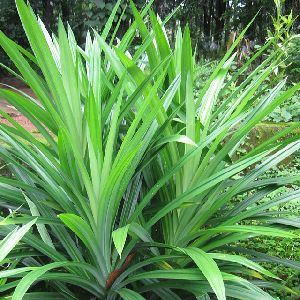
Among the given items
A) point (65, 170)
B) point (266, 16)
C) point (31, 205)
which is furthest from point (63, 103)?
point (266, 16)

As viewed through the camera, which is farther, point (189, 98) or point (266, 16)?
point (266, 16)

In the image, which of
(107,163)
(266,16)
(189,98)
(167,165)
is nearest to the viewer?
(107,163)

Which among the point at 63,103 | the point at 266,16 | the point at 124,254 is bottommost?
the point at 124,254

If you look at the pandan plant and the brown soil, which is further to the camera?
the brown soil

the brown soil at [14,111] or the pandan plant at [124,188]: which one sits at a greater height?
the brown soil at [14,111]

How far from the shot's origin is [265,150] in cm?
156

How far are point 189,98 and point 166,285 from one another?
640mm

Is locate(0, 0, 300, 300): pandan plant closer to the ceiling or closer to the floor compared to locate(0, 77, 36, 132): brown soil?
closer to the floor

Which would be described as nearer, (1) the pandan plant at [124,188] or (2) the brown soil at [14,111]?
(1) the pandan plant at [124,188]

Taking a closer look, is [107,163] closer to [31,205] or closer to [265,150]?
[31,205]

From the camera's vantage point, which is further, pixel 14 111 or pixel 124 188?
pixel 14 111

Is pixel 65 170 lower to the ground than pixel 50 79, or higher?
lower

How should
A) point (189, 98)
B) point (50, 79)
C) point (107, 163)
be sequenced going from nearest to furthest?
point (107, 163) < point (50, 79) < point (189, 98)

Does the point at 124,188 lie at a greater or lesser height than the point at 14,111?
lesser
